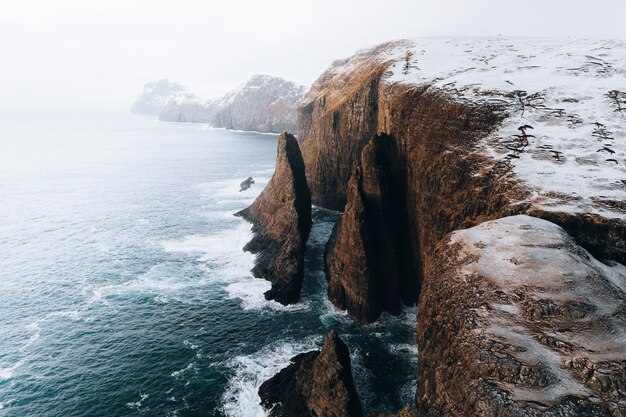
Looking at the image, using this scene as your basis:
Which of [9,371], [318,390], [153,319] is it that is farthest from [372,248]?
[9,371]

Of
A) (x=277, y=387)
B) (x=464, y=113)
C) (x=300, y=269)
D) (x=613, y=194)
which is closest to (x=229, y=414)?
(x=277, y=387)

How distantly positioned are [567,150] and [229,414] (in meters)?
41.1

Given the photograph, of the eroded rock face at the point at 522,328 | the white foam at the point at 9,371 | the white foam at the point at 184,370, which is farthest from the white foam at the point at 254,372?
the white foam at the point at 9,371

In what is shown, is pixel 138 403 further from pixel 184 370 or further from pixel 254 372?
Answer: pixel 254 372

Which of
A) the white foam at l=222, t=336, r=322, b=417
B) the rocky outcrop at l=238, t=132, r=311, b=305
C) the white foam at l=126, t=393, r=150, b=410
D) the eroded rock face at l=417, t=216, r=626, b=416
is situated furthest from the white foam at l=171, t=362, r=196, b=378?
the eroded rock face at l=417, t=216, r=626, b=416

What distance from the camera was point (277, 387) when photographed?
3419 cm

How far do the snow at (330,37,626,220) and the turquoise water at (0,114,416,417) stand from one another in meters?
21.9

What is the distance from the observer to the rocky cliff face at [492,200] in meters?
17.8

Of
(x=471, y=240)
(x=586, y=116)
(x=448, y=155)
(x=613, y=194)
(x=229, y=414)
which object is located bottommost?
(x=229, y=414)

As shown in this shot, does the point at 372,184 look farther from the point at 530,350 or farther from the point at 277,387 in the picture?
the point at 530,350

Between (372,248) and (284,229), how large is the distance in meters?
19.2

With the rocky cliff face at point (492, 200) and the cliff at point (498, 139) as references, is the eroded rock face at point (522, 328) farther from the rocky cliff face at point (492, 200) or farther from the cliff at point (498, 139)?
the cliff at point (498, 139)

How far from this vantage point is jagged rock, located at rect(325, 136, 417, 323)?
44775 mm

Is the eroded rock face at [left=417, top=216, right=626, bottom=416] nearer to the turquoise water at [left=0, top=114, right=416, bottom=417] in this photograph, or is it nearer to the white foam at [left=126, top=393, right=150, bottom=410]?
the turquoise water at [left=0, top=114, right=416, bottom=417]
